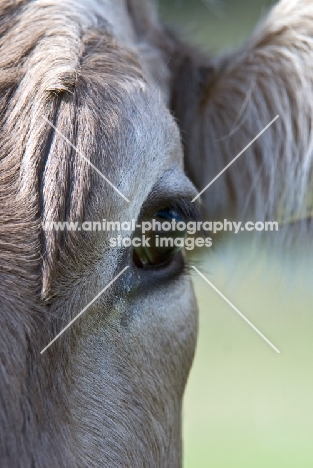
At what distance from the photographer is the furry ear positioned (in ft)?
6.63

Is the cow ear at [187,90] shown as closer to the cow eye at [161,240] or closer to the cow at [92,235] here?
the cow at [92,235]

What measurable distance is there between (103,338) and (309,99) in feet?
3.07

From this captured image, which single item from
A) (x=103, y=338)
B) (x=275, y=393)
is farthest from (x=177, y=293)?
(x=275, y=393)

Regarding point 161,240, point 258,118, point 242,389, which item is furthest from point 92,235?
point 242,389

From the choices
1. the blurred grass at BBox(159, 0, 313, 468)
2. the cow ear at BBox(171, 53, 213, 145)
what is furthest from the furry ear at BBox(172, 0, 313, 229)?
the blurred grass at BBox(159, 0, 313, 468)

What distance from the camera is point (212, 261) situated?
235 cm

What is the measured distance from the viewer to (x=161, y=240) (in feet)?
5.45

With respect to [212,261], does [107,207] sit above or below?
above

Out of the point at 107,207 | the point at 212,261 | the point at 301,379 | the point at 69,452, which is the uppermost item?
the point at 107,207

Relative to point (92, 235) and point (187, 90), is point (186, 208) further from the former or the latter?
point (187, 90)

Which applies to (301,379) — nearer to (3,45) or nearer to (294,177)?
(294,177)

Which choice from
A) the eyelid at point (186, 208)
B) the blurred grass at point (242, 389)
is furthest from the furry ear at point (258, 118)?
the blurred grass at point (242, 389)

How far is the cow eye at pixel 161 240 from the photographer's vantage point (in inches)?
63.9

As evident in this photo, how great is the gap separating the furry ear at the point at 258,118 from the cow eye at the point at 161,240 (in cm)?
46
